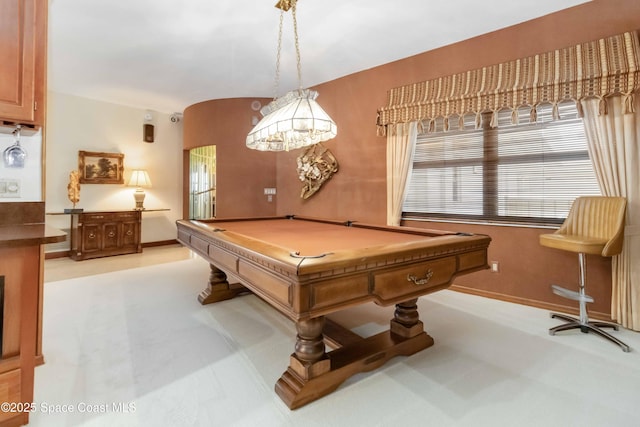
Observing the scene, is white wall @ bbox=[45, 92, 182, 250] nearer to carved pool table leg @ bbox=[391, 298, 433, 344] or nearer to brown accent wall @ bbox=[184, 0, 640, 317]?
brown accent wall @ bbox=[184, 0, 640, 317]

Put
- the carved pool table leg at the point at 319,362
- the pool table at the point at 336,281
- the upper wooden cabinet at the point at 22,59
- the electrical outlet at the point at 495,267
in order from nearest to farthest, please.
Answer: the pool table at the point at 336,281
the upper wooden cabinet at the point at 22,59
the carved pool table leg at the point at 319,362
the electrical outlet at the point at 495,267

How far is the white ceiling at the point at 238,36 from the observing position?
2.79 m

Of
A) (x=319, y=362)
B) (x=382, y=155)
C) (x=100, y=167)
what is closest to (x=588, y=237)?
(x=382, y=155)

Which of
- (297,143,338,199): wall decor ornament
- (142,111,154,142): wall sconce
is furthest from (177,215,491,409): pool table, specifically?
(142,111,154,142): wall sconce

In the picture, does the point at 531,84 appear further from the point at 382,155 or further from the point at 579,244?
the point at 382,155

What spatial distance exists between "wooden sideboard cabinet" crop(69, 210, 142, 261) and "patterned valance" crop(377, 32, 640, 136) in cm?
478

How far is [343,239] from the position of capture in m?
2.20

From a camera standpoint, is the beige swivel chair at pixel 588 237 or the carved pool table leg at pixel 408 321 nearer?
the carved pool table leg at pixel 408 321

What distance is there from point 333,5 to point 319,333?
111 inches

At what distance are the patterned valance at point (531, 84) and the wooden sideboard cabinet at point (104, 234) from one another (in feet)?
15.7

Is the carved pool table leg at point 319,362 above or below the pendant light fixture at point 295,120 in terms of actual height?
below

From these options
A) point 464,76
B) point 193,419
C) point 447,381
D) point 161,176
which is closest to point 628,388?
point 447,381

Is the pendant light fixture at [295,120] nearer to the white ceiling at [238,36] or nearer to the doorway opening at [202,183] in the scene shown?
the white ceiling at [238,36]

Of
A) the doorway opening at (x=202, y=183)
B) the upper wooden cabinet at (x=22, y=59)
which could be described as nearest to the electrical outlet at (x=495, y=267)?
the upper wooden cabinet at (x=22, y=59)
